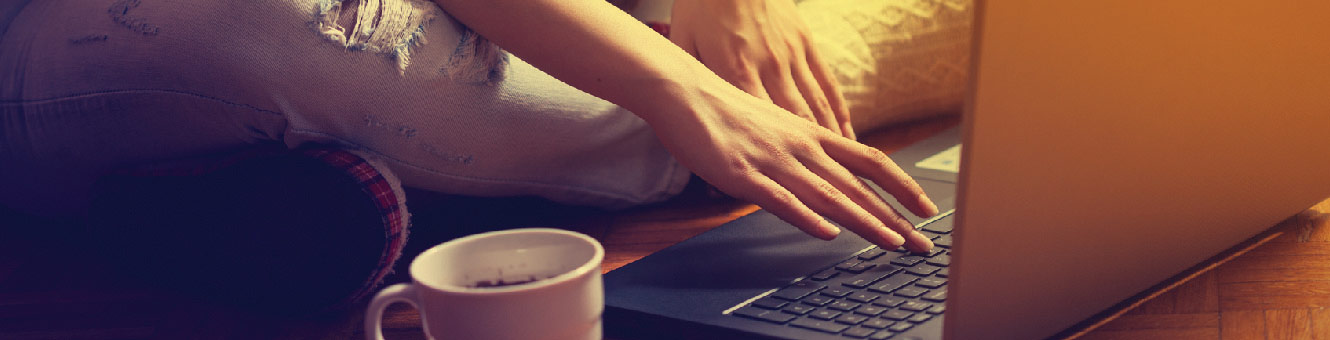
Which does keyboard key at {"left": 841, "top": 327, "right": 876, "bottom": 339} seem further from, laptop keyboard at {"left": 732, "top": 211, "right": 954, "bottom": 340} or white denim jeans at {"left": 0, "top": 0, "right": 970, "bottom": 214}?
white denim jeans at {"left": 0, "top": 0, "right": 970, "bottom": 214}

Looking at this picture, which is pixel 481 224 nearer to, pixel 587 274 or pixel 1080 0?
pixel 587 274

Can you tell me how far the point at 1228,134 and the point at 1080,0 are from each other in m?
0.21

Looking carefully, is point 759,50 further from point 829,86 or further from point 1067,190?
point 1067,190

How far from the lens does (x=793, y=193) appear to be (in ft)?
2.27

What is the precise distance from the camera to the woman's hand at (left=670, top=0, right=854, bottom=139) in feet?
2.93

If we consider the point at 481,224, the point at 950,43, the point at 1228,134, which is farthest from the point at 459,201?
the point at 950,43

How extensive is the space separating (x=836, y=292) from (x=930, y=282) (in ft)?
0.18

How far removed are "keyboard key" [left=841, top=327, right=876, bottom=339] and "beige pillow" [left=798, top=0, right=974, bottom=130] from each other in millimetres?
669

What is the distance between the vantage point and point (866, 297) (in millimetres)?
555

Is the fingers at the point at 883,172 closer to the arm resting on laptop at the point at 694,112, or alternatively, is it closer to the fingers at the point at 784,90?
the arm resting on laptop at the point at 694,112

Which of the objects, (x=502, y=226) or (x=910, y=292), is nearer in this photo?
(x=910, y=292)

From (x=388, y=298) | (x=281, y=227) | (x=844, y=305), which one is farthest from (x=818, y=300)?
(x=281, y=227)

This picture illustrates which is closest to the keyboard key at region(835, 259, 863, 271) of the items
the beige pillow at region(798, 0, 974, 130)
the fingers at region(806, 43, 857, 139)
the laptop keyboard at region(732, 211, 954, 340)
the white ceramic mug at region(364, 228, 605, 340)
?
the laptop keyboard at region(732, 211, 954, 340)

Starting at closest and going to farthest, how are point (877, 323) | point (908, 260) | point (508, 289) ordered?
point (508, 289), point (877, 323), point (908, 260)
